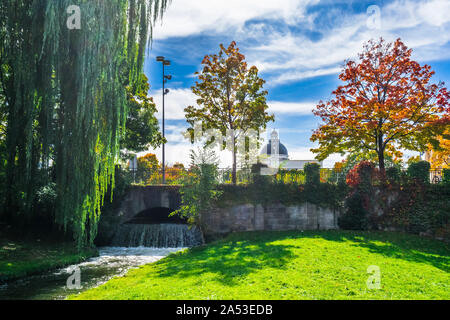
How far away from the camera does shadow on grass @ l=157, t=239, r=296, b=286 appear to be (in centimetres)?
823

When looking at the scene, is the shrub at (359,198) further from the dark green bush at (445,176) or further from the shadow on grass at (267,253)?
the dark green bush at (445,176)

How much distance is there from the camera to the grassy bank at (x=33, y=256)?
9781mm

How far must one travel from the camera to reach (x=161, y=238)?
632 inches

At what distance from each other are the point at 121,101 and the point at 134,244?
9.82m

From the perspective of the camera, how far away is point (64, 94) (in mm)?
7578

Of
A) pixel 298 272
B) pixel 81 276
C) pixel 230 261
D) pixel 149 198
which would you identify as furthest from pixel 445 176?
pixel 81 276

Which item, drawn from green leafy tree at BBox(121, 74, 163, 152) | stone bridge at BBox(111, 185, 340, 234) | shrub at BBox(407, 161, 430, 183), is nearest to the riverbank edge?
stone bridge at BBox(111, 185, 340, 234)

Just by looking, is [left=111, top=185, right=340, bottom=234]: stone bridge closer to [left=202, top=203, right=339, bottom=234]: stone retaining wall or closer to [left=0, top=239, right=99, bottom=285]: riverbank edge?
[left=202, top=203, right=339, bottom=234]: stone retaining wall

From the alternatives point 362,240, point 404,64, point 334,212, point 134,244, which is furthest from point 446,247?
point 134,244

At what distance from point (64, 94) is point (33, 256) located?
712cm

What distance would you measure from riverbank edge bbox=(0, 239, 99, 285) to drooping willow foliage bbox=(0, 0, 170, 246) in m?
2.72

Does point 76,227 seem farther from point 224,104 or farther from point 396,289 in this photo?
point 224,104

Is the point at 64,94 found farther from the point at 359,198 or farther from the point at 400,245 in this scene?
the point at 359,198

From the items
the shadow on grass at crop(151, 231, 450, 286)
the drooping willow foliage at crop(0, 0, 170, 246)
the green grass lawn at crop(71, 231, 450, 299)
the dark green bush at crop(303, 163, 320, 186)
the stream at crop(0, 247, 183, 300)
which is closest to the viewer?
the green grass lawn at crop(71, 231, 450, 299)
